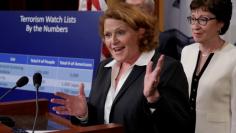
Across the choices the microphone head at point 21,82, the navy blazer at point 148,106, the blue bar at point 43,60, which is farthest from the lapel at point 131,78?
the blue bar at point 43,60

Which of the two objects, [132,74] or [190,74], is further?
[190,74]

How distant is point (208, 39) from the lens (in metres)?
2.35

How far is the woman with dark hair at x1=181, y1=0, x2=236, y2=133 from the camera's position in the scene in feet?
7.41

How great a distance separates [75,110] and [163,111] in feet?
1.28

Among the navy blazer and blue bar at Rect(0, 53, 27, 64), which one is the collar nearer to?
the navy blazer

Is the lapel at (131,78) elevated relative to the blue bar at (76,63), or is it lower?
elevated

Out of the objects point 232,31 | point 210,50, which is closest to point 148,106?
point 210,50

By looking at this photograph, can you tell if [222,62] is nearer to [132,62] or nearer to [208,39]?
[208,39]

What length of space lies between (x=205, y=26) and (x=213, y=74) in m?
0.28

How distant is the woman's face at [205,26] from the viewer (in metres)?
2.31

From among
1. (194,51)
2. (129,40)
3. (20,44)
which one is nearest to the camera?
(129,40)

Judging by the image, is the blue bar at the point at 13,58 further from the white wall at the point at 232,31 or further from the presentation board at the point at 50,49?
the white wall at the point at 232,31

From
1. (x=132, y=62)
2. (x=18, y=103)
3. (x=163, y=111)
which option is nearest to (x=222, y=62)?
(x=132, y=62)

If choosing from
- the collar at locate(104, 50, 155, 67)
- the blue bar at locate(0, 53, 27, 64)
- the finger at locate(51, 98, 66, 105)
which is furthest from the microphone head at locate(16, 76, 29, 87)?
the blue bar at locate(0, 53, 27, 64)
